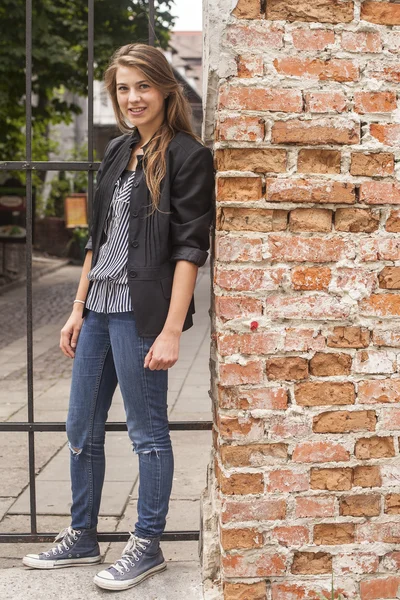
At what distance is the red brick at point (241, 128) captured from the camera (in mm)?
2471

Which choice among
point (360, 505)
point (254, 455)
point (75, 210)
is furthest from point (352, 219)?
point (75, 210)

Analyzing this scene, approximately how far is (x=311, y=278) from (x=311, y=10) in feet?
2.62

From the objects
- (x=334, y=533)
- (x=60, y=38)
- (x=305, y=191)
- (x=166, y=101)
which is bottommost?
(x=334, y=533)

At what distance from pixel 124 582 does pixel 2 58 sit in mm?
9717

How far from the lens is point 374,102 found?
2.49 metres

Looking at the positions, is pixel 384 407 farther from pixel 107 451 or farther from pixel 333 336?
pixel 107 451

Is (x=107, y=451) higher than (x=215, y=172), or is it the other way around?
(x=215, y=172)

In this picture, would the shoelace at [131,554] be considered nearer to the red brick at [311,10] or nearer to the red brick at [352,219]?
the red brick at [352,219]

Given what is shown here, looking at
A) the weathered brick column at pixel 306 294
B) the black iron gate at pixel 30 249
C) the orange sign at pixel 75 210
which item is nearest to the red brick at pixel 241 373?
the weathered brick column at pixel 306 294

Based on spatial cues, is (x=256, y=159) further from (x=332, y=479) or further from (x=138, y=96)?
(x=332, y=479)

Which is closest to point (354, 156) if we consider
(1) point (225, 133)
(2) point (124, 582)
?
(1) point (225, 133)

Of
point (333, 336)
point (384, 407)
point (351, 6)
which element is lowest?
point (384, 407)

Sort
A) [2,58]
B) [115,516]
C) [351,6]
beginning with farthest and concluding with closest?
1. [2,58]
2. [115,516]
3. [351,6]

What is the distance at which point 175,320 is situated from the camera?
2.66 m
